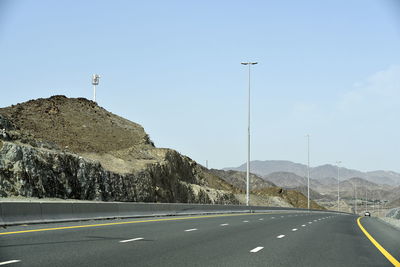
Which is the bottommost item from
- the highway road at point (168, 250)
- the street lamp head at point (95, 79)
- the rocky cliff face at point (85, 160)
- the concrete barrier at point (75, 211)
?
the highway road at point (168, 250)

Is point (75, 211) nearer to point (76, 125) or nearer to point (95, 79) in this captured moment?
point (76, 125)

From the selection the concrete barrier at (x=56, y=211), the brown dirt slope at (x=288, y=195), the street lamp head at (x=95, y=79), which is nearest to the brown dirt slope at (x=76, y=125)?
the street lamp head at (x=95, y=79)

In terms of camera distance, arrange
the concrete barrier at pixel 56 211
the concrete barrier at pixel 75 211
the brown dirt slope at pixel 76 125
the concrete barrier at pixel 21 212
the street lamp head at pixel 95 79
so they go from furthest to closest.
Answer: the street lamp head at pixel 95 79, the brown dirt slope at pixel 76 125, the concrete barrier at pixel 56 211, the concrete barrier at pixel 75 211, the concrete barrier at pixel 21 212

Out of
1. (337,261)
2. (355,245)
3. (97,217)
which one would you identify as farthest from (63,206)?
(337,261)

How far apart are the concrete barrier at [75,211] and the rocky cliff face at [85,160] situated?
1507 cm

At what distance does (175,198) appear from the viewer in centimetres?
7675

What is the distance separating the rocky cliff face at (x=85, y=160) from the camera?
148 ft

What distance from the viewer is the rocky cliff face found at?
45250 mm

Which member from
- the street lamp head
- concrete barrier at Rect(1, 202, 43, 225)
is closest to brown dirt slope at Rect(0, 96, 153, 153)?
the street lamp head

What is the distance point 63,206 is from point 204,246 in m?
8.45

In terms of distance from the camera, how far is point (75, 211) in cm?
2147

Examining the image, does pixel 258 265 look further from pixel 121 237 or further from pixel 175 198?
pixel 175 198

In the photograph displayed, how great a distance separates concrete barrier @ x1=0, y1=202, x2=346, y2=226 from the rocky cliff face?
593 inches

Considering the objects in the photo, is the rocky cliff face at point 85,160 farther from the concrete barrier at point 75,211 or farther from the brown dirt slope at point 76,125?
the concrete barrier at point 75,211
